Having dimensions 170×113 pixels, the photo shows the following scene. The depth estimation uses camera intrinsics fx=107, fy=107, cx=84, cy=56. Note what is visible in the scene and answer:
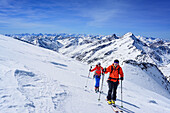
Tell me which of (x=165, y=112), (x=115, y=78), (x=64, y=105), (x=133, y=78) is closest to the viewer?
(x=64, y=105)

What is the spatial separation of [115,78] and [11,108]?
6565 mm

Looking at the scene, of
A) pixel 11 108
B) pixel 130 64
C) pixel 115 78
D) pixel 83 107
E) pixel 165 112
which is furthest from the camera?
pixel 130 64

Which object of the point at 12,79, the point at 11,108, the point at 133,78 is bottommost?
the point at 133,78

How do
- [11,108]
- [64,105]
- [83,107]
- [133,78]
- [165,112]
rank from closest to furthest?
[11,108] < [64,105] < [83,107] < [165,112] < [133,78]

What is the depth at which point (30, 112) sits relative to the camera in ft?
14.3

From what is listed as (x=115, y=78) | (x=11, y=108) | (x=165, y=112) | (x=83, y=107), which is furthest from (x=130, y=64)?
(x=11, y=108)

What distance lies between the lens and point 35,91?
6.01 metres

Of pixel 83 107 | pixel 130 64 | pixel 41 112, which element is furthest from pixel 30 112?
pixel 130 64

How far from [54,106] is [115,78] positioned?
15.9ft

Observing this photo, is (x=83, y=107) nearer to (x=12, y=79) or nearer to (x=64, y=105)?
(x=64, y=105)

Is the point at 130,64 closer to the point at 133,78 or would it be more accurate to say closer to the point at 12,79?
the point at 133,78

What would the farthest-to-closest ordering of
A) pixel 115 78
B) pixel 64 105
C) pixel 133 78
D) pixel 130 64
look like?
1. pixel 130 64
2. pixel 133 78
3. pixel 115 78
4. pixel 64 105

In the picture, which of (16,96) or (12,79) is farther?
(12,79)

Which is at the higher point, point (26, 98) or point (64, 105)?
point (26, 98)
